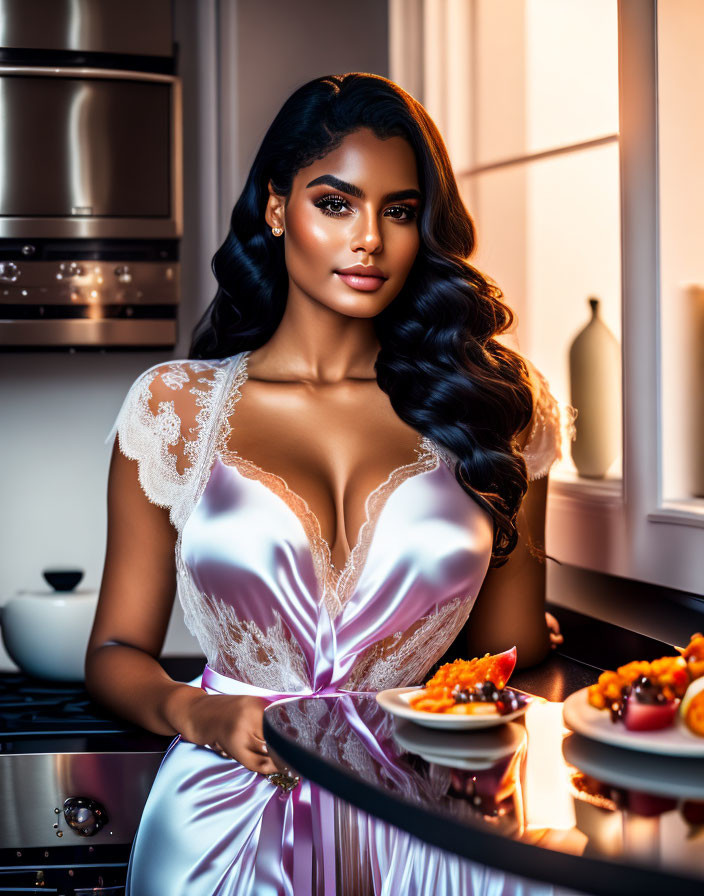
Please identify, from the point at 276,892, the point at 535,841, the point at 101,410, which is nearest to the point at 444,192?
the point at 276,892

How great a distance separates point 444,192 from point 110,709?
863 millimetres

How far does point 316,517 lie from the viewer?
4.71 feet

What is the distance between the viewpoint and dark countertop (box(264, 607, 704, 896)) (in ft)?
2.00

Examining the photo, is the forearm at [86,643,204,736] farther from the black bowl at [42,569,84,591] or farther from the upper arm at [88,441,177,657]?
the black bowl at [42,569,84,591]

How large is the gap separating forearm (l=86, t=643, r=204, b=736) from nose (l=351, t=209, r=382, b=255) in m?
0.62

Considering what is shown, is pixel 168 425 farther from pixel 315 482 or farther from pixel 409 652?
pixel 409 652

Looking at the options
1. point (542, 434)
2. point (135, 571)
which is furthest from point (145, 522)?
point (542, 434)

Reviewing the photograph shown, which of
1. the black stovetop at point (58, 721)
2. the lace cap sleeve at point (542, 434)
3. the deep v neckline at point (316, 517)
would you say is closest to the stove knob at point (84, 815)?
the black stovetop at point (58, 721)

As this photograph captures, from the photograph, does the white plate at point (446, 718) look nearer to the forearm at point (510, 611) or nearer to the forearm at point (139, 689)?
the forearm at point (139, 689)

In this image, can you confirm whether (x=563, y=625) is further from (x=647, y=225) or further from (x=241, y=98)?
(x=241, y=98)

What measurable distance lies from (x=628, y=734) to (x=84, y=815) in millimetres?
1116

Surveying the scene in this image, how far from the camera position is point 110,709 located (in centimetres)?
150

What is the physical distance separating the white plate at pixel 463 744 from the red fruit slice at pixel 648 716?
0.31 feet

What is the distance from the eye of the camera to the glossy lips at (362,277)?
1446 mm
